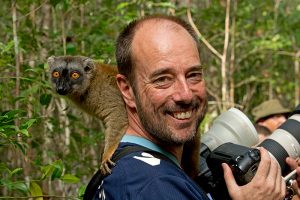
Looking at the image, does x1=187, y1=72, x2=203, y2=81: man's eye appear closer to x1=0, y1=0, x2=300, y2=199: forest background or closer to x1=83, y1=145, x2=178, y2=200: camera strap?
x1=83, y1=145, x2=178, y2=200: camera strap

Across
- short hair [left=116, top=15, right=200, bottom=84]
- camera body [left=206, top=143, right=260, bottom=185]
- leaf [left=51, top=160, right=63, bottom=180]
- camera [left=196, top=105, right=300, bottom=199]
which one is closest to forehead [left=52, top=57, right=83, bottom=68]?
leaf [left=51, top=160, right=63, bottom=180]

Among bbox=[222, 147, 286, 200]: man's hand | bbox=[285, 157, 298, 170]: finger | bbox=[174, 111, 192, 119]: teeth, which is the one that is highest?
bbox=[174, 111, 192, 119]: teeth

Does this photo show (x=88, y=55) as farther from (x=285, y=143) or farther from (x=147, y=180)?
(x=147, y=180)

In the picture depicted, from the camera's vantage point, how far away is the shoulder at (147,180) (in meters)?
2.22

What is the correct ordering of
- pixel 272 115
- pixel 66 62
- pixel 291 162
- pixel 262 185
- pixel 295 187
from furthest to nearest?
1. pixel 272 115
2. pixel 66 62
3. pixel 295 187
4. pixel 291 162
5. pixel 262 185

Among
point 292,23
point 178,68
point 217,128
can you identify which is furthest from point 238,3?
point 178,68

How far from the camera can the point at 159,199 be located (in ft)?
7.19

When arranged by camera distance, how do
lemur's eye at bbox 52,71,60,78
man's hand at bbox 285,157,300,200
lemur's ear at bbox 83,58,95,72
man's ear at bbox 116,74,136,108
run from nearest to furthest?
man's ear at bbox 116,74,136,108
man's hand at bbox 285,157,300,200
lemur's ear at bbox 83,58,95,72
lemur's eye at bbox 52,71,60,78

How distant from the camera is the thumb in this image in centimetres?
248

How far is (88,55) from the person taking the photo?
616 cm

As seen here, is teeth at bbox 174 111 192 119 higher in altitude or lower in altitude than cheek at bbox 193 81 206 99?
lower

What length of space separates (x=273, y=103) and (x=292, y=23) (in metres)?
4.58

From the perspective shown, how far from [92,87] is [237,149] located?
6.85 feet

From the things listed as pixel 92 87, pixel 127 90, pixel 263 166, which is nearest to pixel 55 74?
pixel 92 87
